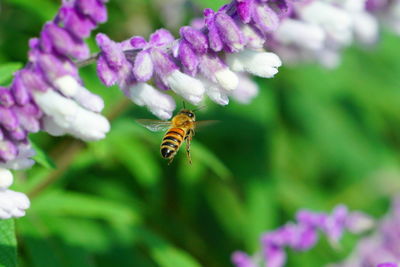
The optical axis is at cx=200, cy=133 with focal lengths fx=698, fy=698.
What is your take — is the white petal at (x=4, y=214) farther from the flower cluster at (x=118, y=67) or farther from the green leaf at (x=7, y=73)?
the green leaf at (x=7, y=73)

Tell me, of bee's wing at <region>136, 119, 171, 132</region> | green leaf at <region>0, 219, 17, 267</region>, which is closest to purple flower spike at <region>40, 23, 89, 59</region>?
green leaf at <region>0, 219, 17, 267</region>

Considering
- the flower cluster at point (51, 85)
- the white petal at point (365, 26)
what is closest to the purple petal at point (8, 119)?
the flower cluster at point (51, 85)

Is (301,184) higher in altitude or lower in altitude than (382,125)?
lower

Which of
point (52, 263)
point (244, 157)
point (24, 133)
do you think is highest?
point (244, 157)

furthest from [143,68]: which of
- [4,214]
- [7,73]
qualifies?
[7,73]

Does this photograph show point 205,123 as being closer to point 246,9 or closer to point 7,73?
point 7,73

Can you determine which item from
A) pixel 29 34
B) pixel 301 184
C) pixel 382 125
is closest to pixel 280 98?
pixel 301 184

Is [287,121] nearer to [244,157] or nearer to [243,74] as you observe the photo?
[244,157]
